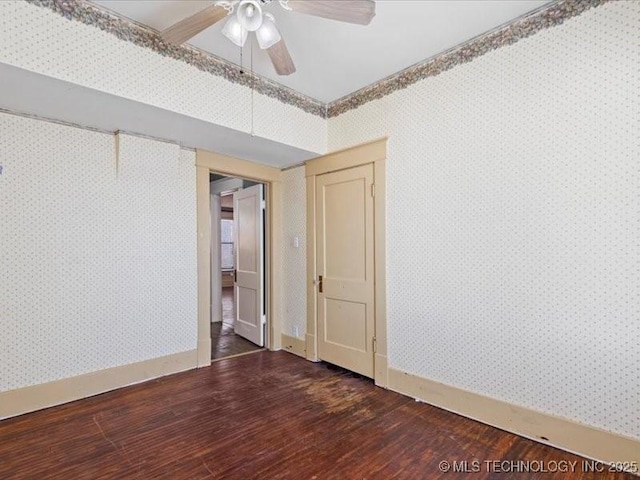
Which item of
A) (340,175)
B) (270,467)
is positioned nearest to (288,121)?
(340,175)

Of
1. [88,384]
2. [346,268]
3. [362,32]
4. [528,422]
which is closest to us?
[528,422]

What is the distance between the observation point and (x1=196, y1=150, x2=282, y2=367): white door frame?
369cm

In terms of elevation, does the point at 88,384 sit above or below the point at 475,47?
below

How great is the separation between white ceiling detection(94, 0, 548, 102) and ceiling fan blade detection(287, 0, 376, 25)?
1.91 ft

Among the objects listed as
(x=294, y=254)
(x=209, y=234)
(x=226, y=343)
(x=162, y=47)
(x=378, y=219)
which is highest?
(x=162, y=47)

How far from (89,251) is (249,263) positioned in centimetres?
204

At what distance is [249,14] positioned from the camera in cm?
184

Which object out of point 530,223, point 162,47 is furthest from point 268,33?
point 530,223

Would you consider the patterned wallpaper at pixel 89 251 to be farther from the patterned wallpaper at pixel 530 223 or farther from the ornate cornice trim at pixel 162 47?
the patterned wallpaper at pixel 530 223

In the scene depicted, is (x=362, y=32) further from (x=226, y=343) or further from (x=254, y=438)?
(x=226, y=343)

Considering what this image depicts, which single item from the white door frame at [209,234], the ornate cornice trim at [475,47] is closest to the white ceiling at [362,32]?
the ornate cornice trim at [475,47]

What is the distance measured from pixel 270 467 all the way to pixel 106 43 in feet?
9.73

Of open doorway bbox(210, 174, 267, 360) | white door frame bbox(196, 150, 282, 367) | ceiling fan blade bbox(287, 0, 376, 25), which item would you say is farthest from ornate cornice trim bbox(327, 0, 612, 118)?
open doorway bbox(210, 174, 267, 360)

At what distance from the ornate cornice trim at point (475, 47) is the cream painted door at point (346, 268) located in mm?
741
